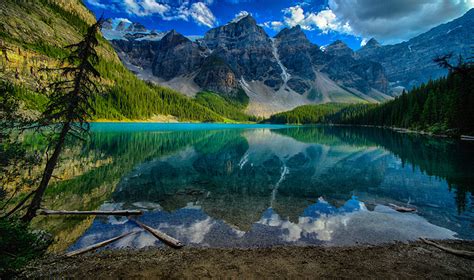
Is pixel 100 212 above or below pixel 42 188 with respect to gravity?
below

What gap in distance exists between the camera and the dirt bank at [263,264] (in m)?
9.91

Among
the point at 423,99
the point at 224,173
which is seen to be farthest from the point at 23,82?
the point at 423,99

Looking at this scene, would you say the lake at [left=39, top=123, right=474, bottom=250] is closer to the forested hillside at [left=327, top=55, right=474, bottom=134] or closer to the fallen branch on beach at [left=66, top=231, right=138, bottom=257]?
the fallen branch on beach at [left=66, top=231, right=138, bottom=257]

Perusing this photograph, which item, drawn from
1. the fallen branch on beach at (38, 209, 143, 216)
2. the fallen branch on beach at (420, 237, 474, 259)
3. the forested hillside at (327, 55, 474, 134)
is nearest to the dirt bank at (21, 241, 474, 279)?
the fallen branch on beach at (420, 237, 474, 259)

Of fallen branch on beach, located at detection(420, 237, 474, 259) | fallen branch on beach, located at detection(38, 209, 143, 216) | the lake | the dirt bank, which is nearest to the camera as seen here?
the dirt bank

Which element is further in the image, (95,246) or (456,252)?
(95,246)

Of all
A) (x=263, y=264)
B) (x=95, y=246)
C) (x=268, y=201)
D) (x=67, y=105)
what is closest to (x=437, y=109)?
(x=268, y=201)

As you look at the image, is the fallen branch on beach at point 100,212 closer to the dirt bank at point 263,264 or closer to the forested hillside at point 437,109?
the dirt bank at point 263,264

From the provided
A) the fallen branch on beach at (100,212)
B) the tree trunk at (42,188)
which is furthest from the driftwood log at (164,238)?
the tree trunk at (42,188)

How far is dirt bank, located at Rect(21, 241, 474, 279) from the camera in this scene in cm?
991

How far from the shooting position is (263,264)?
10883 mm

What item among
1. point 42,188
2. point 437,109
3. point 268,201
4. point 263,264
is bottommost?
point 268,201

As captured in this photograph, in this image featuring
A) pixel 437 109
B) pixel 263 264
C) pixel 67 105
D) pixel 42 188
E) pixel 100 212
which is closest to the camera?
pixel 263 264

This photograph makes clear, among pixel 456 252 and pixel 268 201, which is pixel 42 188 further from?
pixel 456 252
